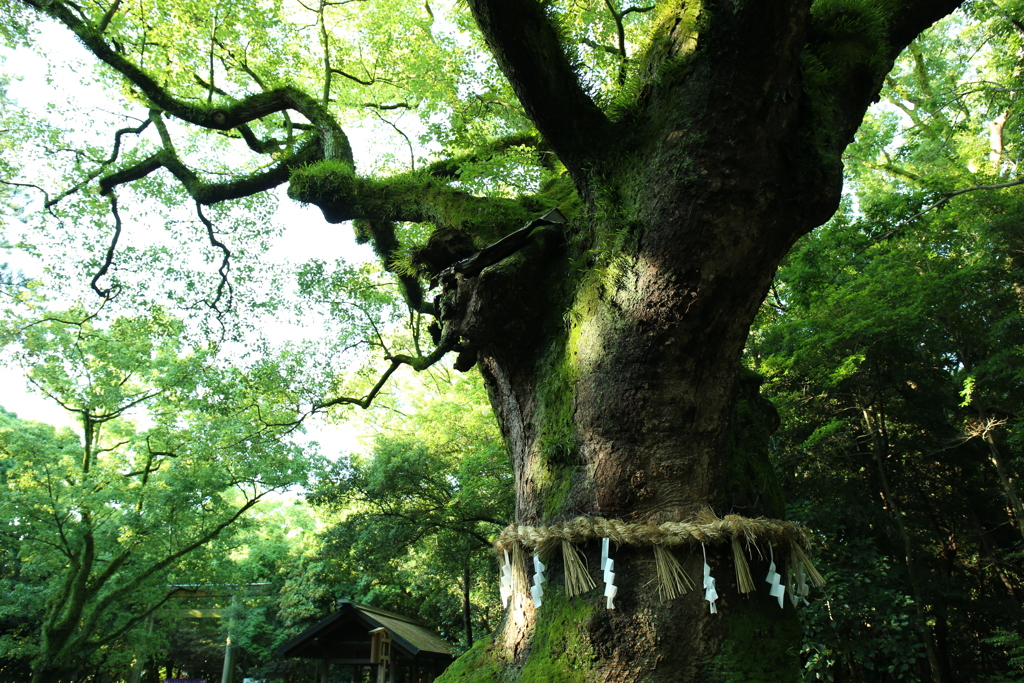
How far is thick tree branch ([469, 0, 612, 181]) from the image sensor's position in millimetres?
2322

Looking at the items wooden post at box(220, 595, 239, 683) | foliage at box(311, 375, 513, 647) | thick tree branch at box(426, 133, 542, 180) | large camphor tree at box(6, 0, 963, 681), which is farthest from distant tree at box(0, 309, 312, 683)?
large camphor tree at box(6, 0, 963, 681)

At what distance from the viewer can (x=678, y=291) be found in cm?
227

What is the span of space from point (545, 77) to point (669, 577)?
6.48 feet

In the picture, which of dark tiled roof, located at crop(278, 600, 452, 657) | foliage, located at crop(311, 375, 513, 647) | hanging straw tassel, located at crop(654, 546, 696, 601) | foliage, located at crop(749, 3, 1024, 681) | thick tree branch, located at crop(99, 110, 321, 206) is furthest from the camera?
dark tiled roof, located at crop(278, 600, 452, 657)

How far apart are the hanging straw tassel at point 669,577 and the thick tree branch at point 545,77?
1622 millimetres

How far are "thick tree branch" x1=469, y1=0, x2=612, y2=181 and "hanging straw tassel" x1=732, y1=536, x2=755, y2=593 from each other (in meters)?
1.67

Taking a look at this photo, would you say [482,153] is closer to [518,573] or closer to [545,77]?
[545,77]

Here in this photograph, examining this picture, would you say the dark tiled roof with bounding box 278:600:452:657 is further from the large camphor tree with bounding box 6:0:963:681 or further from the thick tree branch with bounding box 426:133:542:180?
the large camphor tree with bounding box 6:0:963:681

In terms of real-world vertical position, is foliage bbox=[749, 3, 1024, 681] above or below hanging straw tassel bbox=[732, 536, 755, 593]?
above

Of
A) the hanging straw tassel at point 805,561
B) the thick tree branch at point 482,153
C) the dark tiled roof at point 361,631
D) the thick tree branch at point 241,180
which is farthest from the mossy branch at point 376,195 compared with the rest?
the dark tiled roof at point 361,631

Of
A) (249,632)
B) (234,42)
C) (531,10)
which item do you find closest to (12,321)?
(234,42)

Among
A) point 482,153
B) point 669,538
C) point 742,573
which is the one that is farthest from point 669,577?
point 482,153

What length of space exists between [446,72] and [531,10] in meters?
5.47

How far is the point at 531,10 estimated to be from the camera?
2359 millimetres
